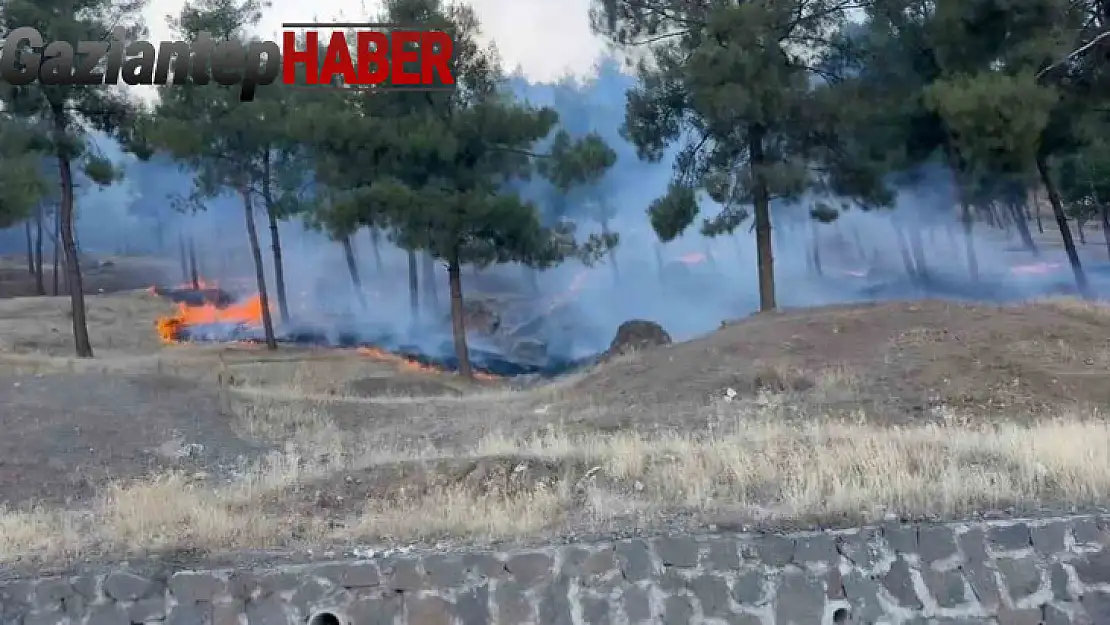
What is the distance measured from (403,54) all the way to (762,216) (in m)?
8.98

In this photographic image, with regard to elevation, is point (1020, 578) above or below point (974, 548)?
below

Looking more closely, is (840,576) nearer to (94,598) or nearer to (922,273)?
(94,598)

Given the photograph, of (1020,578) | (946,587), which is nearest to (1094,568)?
(1020,578)

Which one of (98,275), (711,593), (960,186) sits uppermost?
(960,186)

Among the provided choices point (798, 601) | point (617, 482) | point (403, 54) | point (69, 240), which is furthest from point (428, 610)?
point (69, 240)

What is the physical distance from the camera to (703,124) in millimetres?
23438

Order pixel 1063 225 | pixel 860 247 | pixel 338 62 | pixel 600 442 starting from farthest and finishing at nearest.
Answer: pixel 860 247
pixel 338 62
pixel 1063 225
pixel 600 442

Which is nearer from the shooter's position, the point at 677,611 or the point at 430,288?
the point at 677,611

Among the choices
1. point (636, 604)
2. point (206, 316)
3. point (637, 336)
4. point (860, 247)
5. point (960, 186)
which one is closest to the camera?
point (636, 604)

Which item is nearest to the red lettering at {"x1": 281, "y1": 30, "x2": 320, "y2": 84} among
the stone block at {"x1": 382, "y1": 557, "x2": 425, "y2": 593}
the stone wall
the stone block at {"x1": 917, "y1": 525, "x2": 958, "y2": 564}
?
the stone wall

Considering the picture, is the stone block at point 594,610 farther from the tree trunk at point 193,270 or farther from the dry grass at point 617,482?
the tree trunk at point 193,270

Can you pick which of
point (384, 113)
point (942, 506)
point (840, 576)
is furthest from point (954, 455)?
point (384, 113)

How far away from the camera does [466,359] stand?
1021 inches

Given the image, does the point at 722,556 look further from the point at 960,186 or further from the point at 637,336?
the point at 960,186
